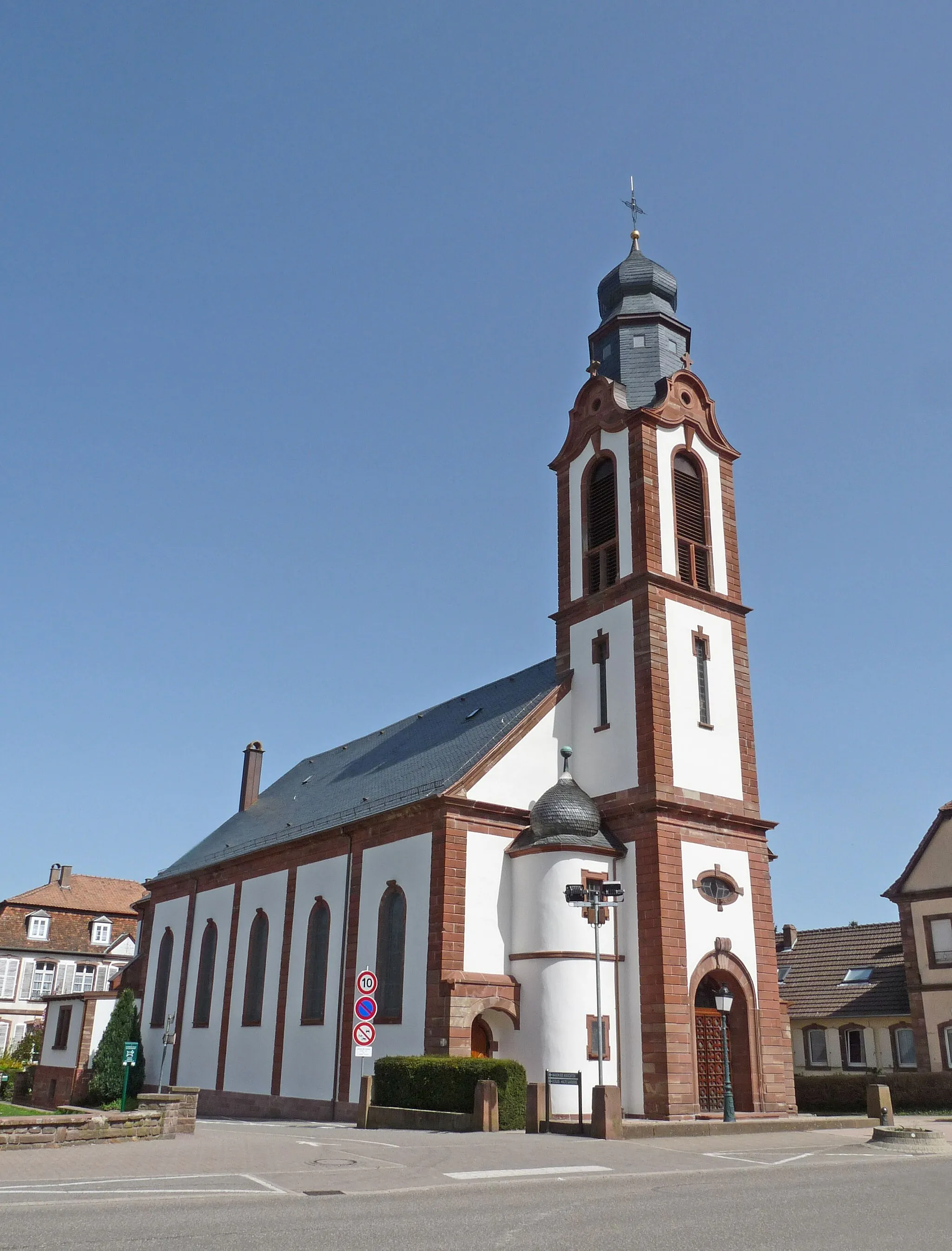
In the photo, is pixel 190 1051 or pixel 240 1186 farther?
pixel 190 1051

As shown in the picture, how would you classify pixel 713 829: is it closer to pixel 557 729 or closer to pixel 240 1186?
pixel 557 729

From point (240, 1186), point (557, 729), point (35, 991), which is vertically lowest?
point (240, 1186)

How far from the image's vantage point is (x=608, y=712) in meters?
32.0

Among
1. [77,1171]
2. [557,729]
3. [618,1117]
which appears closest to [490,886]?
[557,729]

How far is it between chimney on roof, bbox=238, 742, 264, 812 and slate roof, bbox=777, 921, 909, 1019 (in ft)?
81.4

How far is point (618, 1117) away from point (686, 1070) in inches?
240

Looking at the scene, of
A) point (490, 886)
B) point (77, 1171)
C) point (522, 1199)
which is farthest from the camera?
point (490, 886)

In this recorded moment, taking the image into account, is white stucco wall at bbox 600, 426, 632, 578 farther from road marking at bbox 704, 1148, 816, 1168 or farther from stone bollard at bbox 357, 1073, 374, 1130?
road marking at bbox 704, 1148, 816, 1168

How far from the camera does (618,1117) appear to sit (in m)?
21.4

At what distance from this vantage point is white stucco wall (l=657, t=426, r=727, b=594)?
109 feet

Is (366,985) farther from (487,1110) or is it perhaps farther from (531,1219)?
(531,1219)

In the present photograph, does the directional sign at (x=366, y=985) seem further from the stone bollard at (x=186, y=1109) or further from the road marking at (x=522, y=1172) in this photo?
the road marking at (x=522, y=1172)

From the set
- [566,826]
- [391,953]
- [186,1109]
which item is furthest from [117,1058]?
[186,1109]

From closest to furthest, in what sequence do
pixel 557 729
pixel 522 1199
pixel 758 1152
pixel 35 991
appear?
pixel 522 1199, pixel 758 1152, pixel 557 729, pixel 35 991
